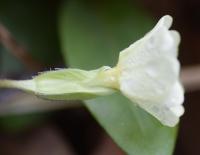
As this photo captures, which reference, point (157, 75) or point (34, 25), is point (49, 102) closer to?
point (34, 25)

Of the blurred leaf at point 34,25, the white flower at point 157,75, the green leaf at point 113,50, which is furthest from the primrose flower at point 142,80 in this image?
the blurred leaf at point 34,25

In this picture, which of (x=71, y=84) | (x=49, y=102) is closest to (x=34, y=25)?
(x=49, y=102)

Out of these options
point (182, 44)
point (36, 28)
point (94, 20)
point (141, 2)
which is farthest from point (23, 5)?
point (182, 44)

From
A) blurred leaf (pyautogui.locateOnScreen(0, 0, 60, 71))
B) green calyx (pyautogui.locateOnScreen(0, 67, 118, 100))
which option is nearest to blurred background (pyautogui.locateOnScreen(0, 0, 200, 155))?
blurred leaf (pyautogui.locateOnScreen(0, 0, 60, 71))

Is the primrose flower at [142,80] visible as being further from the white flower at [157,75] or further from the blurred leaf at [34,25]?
the blurred leaf at [34,25]

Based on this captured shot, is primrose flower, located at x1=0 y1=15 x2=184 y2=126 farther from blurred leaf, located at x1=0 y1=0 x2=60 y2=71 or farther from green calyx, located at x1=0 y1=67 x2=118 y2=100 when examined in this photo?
blurred leaf, located at x1=0 y1=0 x2=60 y2=71
